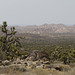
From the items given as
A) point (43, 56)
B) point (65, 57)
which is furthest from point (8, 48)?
point (65, 57)

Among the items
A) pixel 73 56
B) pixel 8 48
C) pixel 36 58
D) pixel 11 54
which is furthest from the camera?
pixel 73 56

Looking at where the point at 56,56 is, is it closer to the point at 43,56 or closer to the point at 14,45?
the point at 14,45

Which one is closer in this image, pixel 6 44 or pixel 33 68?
pixel 33 68

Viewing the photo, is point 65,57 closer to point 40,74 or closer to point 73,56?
point 73,56

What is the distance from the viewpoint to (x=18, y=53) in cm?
1822

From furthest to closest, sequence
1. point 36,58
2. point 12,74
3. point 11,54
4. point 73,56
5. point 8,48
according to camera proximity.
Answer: point 73,56
point 8,48
point 11,54
point 36,58
point 12,74

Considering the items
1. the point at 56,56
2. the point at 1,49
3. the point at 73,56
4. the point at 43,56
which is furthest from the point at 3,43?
the point at 73,56

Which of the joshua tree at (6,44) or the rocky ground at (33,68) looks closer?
the rocky ground at (33,68)

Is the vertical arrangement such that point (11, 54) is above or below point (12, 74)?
below

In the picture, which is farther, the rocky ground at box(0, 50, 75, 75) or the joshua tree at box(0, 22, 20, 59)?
the joshua tree at box(0, 22, 20, 59)

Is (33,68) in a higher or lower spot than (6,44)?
lower

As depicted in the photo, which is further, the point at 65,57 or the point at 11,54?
the point at 65,57

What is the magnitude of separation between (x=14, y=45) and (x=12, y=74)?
1453cm

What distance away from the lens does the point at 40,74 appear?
18.0ft
